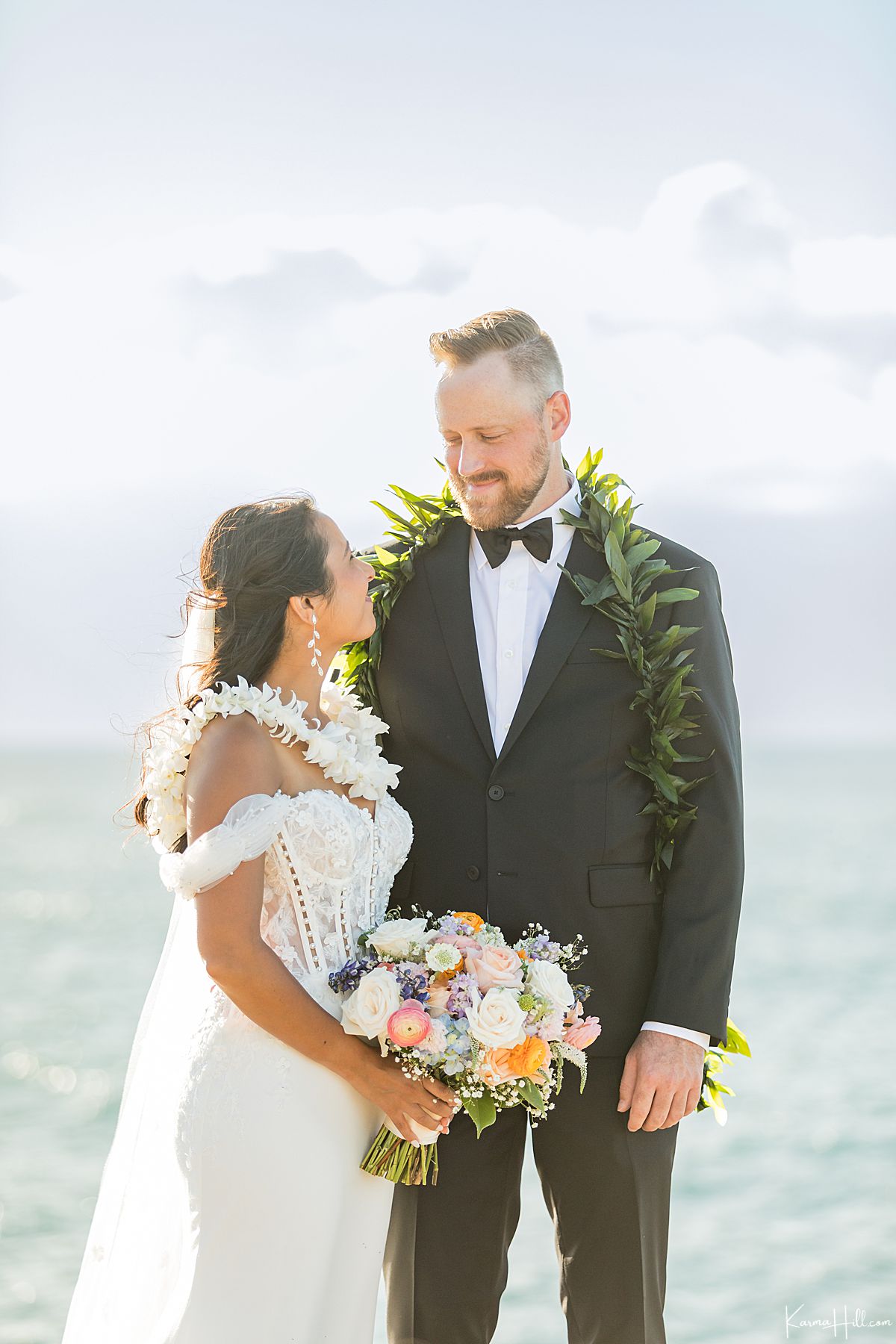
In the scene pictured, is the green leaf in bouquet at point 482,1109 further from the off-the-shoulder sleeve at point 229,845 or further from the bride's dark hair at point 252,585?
the bride's dark hair at point 252,585

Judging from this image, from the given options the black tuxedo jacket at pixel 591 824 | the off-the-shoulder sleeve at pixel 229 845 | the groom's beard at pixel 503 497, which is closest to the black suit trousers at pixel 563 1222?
the black tuxedo jacket at pixel 591 824

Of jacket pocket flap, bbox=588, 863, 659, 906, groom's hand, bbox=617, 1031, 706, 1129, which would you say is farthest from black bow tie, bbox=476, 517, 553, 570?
groom's hand, bbox=617, 1031, 706, 1129

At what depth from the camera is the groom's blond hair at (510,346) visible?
136 inches

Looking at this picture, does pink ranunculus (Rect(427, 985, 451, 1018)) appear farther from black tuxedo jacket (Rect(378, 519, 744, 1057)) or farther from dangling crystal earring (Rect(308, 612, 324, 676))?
dangling crystal earring (Rect(308, 612, 324, 676))

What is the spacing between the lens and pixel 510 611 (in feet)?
11.3

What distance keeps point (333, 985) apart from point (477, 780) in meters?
0.70

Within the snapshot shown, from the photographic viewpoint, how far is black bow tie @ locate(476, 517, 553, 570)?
3.46 metres

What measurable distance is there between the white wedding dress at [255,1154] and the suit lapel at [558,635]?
21.4 inches

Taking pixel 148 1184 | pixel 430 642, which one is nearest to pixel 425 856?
pixel 430 642

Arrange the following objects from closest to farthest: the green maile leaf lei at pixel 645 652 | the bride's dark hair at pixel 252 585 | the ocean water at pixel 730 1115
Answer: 1. the bride's dark hair at pixel 252 585
2. the green maile leaf lei at pixel 645 652
3. the ocean water at pixel 730 1115

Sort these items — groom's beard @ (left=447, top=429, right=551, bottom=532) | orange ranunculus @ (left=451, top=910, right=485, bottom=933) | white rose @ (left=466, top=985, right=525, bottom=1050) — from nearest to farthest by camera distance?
white rose @ (left=466, top=985, right=525, bottom=1050) < orange ranunculus @ (left=451, top=910, right=485, bottom=933) < groom's beard @ (left=447, top=429, right=551, bottom=532)

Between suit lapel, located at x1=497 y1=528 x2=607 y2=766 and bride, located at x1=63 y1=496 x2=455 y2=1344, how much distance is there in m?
0.42

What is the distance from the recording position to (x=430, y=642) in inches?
137

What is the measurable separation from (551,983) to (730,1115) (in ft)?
41.1
